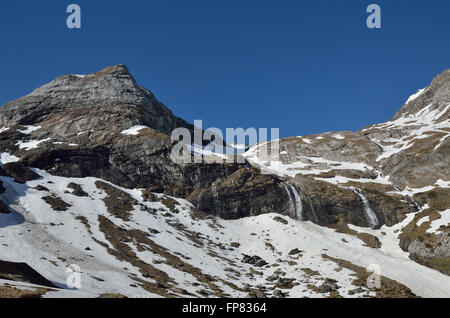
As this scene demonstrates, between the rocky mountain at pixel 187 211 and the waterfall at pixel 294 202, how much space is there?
0.41 m

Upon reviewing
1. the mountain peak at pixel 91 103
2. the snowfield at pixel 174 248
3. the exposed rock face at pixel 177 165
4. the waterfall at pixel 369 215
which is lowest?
the snowfield at pixel 174 248

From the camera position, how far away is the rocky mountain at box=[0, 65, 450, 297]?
192 ft

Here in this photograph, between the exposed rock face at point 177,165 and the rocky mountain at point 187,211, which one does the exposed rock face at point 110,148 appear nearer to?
the exposed rock face at point 177,165

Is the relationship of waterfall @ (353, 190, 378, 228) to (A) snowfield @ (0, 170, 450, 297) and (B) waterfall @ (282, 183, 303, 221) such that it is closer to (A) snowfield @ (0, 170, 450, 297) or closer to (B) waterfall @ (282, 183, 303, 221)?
(A) snowfield @ (0, 170, 450, 297)

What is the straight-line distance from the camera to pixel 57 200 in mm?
84438

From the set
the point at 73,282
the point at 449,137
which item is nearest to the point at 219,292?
the point at 73,282

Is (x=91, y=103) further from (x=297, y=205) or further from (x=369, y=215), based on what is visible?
(x=369, y=215)

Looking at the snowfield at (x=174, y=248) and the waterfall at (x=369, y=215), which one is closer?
the snowfield at (x=174, y=248)

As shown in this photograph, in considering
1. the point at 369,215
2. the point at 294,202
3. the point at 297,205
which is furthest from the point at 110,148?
the point at 369,215

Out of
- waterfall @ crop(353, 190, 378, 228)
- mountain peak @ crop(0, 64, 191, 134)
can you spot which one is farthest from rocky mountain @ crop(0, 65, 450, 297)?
mountain peak @ crop(0, 64, 191, 134)

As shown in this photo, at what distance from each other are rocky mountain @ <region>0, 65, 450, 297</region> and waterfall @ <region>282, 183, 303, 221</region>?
414 millimetres

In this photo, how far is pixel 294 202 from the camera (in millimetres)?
109438

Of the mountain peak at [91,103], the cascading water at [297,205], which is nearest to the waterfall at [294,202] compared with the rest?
the cascading water at [297,205]

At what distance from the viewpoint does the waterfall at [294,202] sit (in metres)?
106
